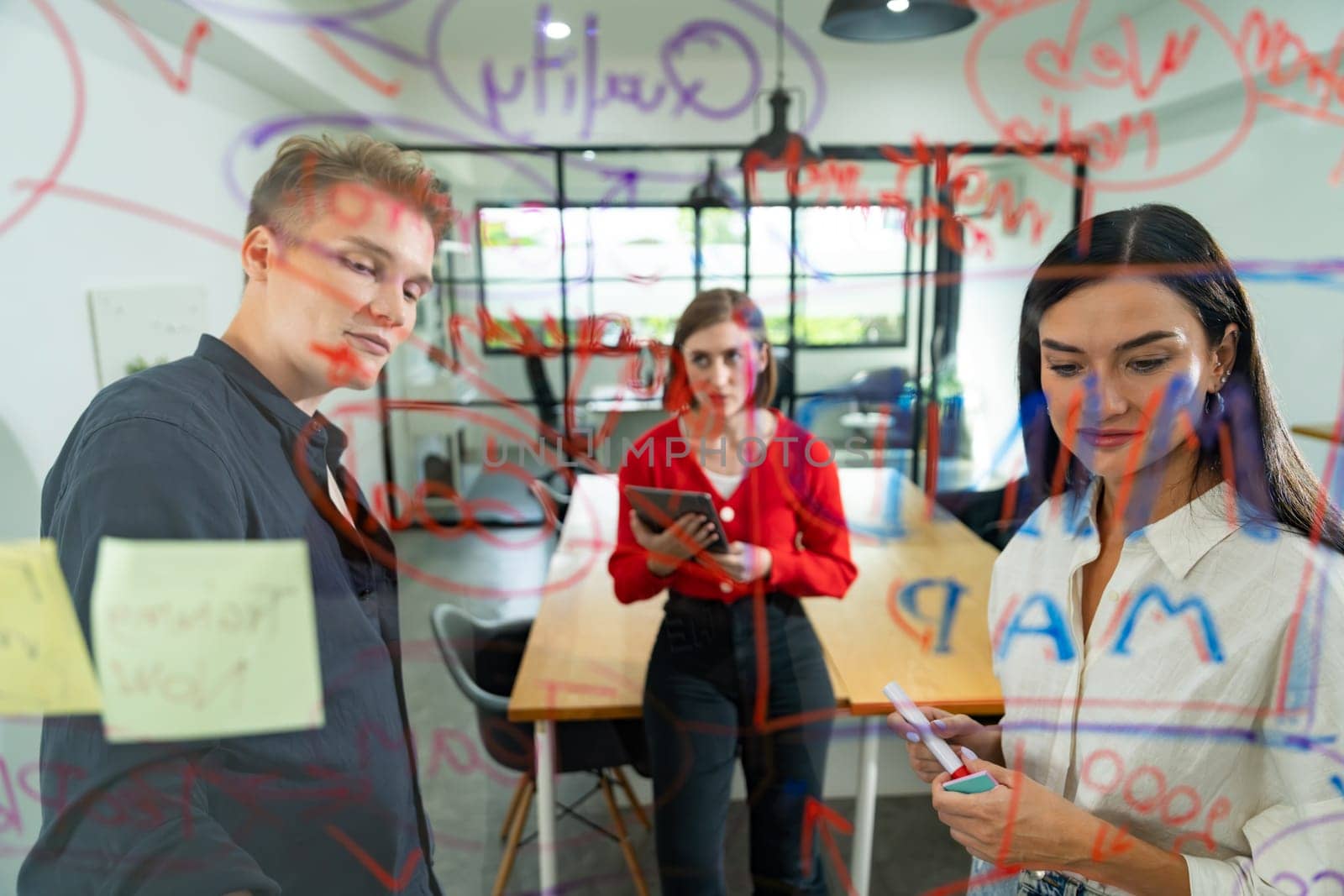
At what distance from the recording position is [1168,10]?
44 cm

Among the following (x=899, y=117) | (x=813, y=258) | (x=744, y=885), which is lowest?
(x=744, y=885)

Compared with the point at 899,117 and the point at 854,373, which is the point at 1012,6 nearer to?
the point at 899,117

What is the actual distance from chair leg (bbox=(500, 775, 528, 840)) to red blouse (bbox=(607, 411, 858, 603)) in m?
0.38

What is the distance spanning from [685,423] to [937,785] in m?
0.41

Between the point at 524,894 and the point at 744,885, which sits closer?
the point at 524,894

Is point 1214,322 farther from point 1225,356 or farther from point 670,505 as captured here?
point 670,505

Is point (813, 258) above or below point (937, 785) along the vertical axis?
above

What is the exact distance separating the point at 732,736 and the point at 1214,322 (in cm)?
73

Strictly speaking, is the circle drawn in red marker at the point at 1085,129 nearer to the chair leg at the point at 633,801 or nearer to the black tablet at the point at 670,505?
the black tablet at the point at 670,505

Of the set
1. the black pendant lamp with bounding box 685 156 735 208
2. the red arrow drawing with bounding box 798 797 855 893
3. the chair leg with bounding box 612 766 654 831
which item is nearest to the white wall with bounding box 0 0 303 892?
the black pendant lamp with bounding box 685 156 735 208

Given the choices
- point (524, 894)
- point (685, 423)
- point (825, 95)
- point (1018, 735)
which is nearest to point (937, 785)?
point (1018, 735)

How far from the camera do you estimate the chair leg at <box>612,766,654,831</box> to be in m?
1.46

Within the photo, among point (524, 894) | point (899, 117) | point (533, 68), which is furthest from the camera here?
point (524, 894)

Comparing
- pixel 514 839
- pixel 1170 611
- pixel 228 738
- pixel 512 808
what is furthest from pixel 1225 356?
pixel 512 808
